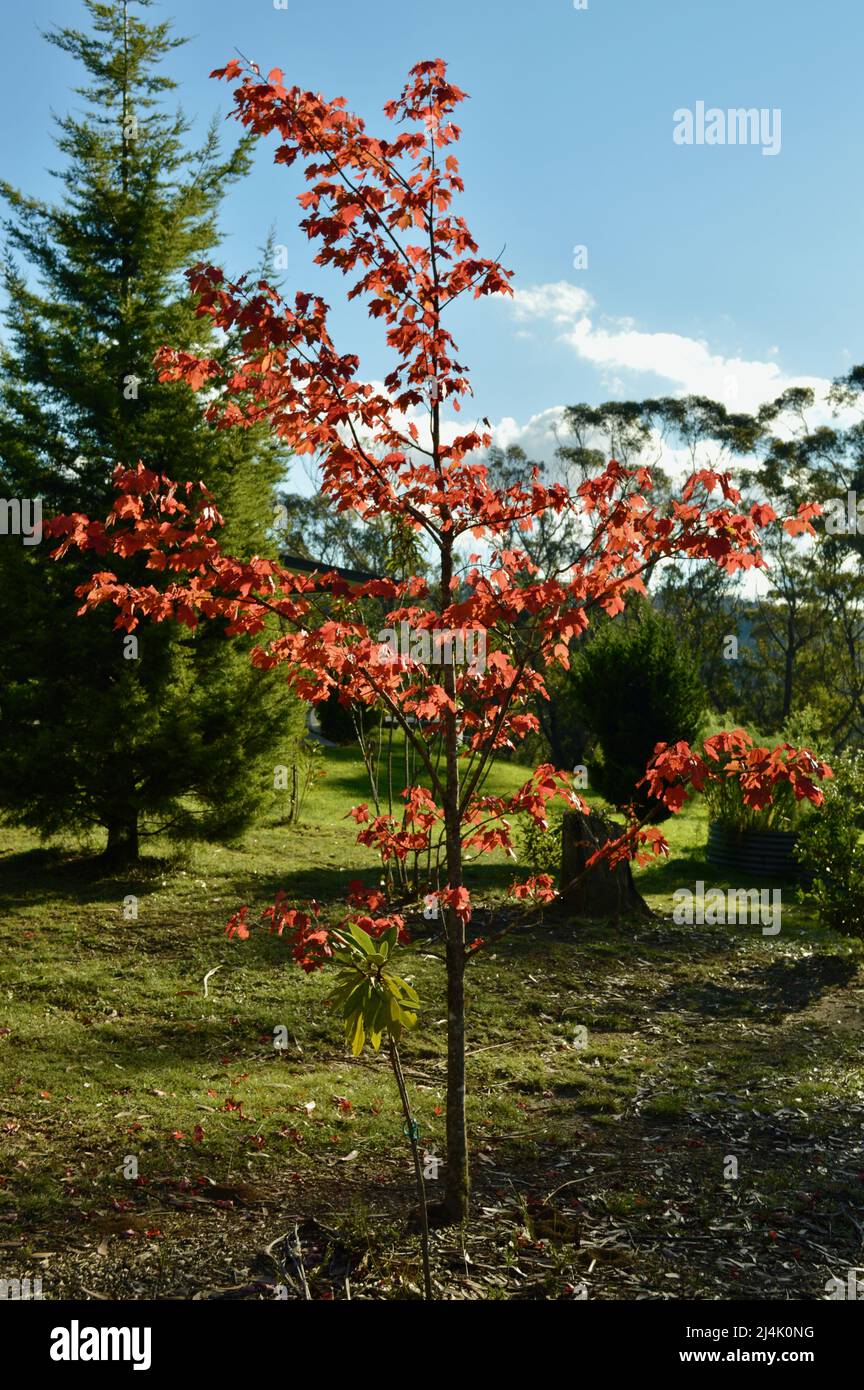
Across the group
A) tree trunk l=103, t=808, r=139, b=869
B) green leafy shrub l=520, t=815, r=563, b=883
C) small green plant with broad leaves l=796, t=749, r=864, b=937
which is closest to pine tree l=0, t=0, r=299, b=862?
tree trunk l=103, t=808, r=139, b=869

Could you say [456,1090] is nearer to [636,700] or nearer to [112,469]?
[112,469]

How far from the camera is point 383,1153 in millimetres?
4578

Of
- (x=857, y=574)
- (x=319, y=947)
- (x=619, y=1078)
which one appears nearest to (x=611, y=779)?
(x=619, y=1078)

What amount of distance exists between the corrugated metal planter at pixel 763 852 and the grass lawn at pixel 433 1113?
126 inches

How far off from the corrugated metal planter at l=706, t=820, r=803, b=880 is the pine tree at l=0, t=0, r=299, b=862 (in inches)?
210

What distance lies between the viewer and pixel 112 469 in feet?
29.6

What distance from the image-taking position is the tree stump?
897 cm

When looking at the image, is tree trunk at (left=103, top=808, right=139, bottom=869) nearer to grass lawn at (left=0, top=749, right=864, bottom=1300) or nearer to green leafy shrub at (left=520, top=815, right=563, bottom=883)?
grass lawn at (left=0, top=749, right=864, bottom=1300)

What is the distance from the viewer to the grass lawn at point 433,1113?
11.7 feet

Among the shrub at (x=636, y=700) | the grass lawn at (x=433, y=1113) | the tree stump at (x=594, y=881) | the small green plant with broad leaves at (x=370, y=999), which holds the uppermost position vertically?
the shrub at (x=636, y=700)

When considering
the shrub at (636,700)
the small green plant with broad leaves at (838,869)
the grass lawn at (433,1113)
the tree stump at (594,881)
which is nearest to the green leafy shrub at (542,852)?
the tree stump at (594,881)

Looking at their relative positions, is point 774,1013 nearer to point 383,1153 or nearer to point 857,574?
point 383,1153

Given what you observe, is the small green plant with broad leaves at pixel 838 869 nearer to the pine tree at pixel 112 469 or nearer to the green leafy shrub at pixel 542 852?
the green leafy shrub at pixel 542 852

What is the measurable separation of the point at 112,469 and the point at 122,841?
329cm
